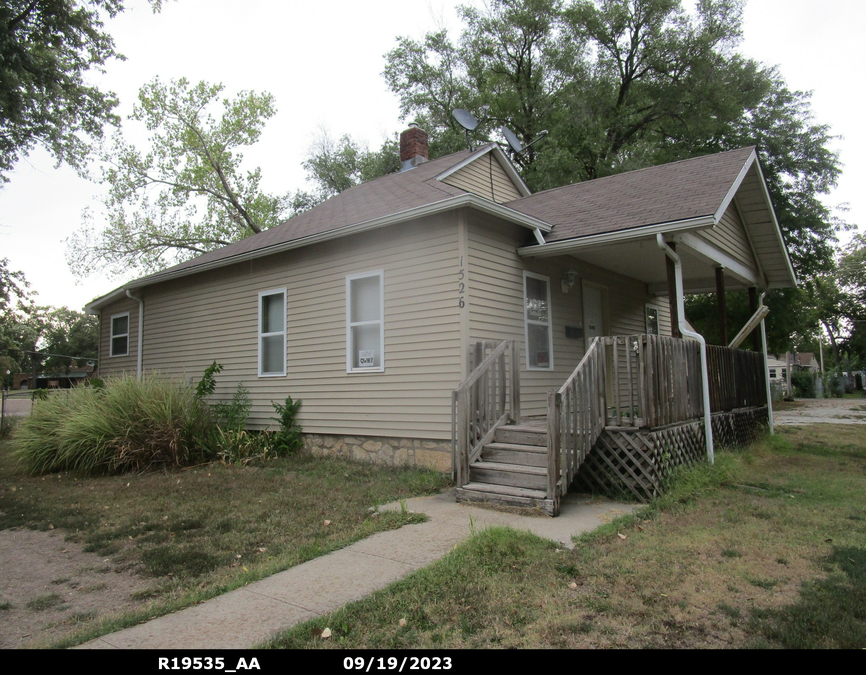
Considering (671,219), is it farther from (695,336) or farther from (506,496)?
(506,496)

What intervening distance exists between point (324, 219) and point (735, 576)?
847 cm

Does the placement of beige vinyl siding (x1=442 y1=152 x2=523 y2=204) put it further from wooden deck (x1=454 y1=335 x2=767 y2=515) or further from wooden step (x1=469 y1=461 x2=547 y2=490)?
wooden step (x1=469 y1=461 x2=547 y2=490)

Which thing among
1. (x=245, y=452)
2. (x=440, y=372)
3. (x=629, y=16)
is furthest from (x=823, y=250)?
(x=245, y=452)

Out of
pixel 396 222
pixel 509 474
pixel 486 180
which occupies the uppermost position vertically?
pixel 486 180

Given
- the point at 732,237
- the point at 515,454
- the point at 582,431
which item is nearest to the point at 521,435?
the point at 515,454

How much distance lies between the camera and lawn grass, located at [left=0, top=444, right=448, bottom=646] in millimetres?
4277

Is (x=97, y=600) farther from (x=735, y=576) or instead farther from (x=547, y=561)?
(x=735, y=576)

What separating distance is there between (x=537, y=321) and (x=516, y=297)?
0.68 m

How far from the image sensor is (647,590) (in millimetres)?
3543

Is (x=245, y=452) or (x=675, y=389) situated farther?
(x=245, y=452)

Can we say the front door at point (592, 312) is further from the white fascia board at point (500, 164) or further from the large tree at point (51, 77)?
the large tree at point (51, 77)

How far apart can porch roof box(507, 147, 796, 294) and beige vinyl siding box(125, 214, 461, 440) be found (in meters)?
1.67

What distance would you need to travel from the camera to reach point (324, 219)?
34.1ft
